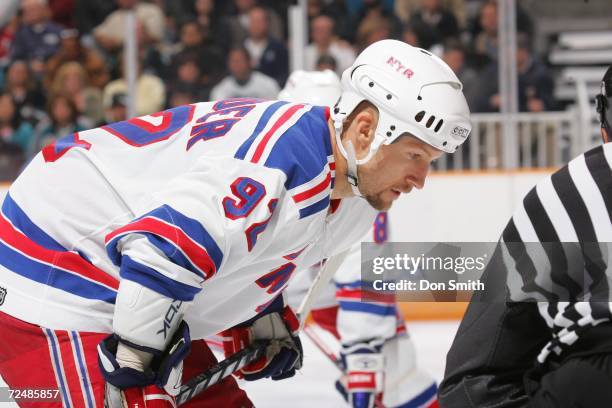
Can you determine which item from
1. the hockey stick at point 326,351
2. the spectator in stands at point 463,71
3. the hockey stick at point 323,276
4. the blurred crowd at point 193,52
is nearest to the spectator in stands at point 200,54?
the blurred crowd at point 193,52

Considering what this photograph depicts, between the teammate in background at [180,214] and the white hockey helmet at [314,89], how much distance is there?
41.5 inches

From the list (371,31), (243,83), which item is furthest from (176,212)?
(371,31)

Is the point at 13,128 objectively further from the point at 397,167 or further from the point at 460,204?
the point at 397,167

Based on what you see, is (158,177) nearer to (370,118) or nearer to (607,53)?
(370,118)

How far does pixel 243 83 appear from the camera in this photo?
16.4 feet

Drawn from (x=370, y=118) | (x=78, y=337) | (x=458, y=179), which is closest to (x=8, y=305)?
(x=78, y=337)

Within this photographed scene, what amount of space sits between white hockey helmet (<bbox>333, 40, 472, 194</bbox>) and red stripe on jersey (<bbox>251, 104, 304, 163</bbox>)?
0.24 feet

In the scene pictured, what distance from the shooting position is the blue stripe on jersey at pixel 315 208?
1.69 meters

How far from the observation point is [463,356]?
1307mm

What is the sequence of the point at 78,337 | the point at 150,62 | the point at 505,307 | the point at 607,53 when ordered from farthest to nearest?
the point at 150,62, the point at 607,53, the point at 78,337, the point at 505,307

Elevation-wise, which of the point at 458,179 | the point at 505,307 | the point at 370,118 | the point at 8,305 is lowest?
the point at 458,179

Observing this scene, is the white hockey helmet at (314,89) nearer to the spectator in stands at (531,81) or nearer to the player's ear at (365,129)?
the player's ear at (365,129)

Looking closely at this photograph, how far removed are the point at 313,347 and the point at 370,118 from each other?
230 centimetres

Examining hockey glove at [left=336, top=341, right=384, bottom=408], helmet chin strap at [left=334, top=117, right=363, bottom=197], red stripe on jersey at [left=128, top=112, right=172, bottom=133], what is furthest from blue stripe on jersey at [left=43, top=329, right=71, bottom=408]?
hockey glove at [left=336, top=341, right=384, bottom=408]
